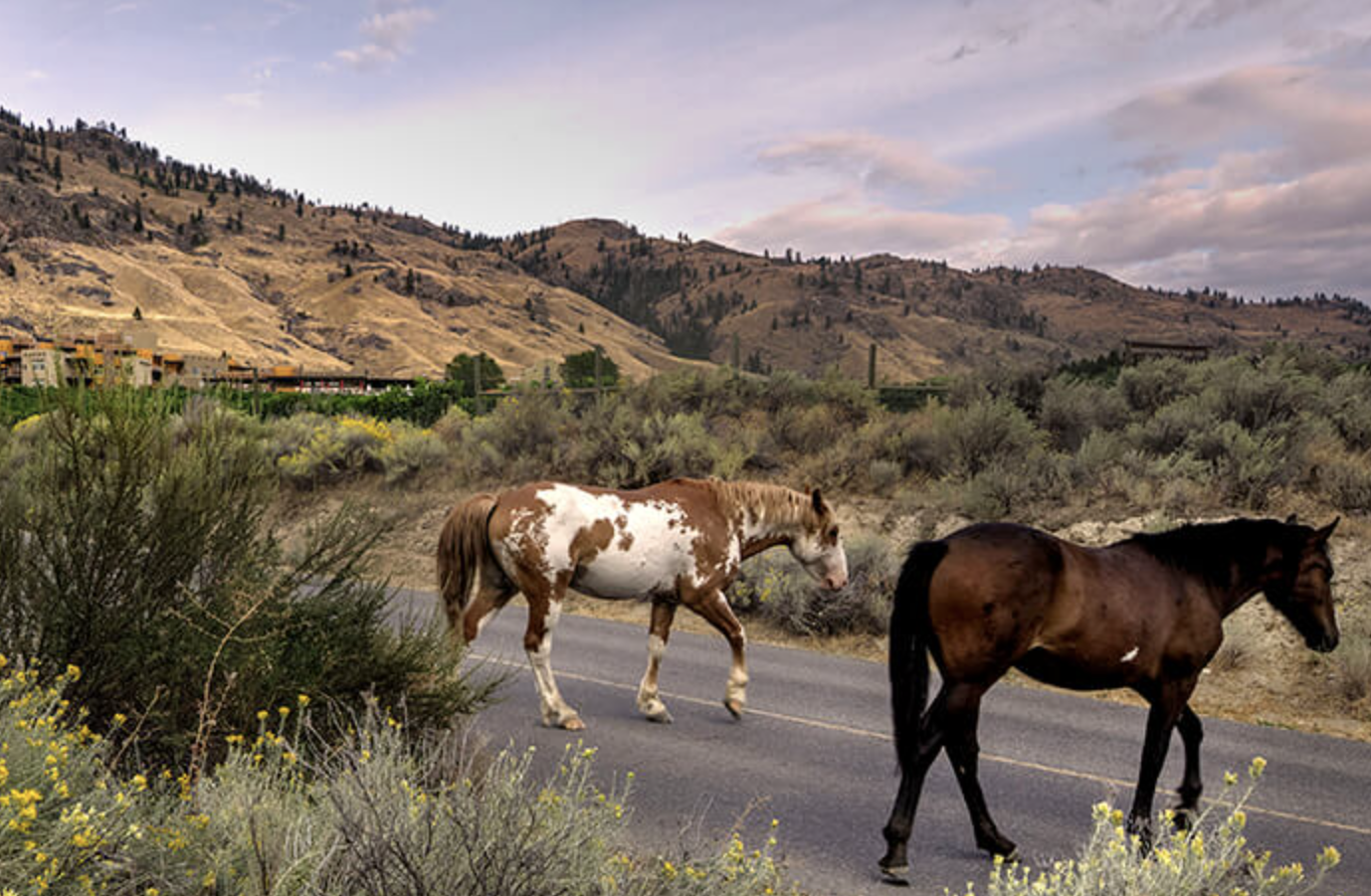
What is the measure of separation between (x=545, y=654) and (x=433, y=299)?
143971mm

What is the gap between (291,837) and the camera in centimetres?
393

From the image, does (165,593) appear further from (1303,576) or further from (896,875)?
(1303,576)

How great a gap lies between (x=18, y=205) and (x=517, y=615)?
13424 centimetres

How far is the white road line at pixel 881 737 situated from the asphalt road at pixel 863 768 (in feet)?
0.06

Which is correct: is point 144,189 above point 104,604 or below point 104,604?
above

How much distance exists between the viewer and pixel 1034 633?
18.8 ft

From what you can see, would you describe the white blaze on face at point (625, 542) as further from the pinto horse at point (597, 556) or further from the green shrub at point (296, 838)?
the green shrub at point (296, 838)

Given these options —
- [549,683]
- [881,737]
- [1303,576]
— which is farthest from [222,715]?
[1303,576]

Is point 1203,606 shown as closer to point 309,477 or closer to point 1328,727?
point 1328,727

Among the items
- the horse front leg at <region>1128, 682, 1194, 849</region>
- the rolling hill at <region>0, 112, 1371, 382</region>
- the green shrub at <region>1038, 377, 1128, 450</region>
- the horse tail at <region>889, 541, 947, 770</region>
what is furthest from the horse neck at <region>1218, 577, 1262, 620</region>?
the rolling hill at <region>0, 112, 1371, 382</region>

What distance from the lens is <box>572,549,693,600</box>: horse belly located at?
8.63 meters

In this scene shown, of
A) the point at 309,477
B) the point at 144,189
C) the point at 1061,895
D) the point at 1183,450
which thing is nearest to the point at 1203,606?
the point at 1061,895

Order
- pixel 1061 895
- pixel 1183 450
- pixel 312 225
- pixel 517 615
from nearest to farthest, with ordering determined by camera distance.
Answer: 1. pixel 1061 895
2. pixel 517 615
3. pixel 1183 450
4. pixel 312 225

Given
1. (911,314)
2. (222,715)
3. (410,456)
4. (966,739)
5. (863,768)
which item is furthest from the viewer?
(911,314)
